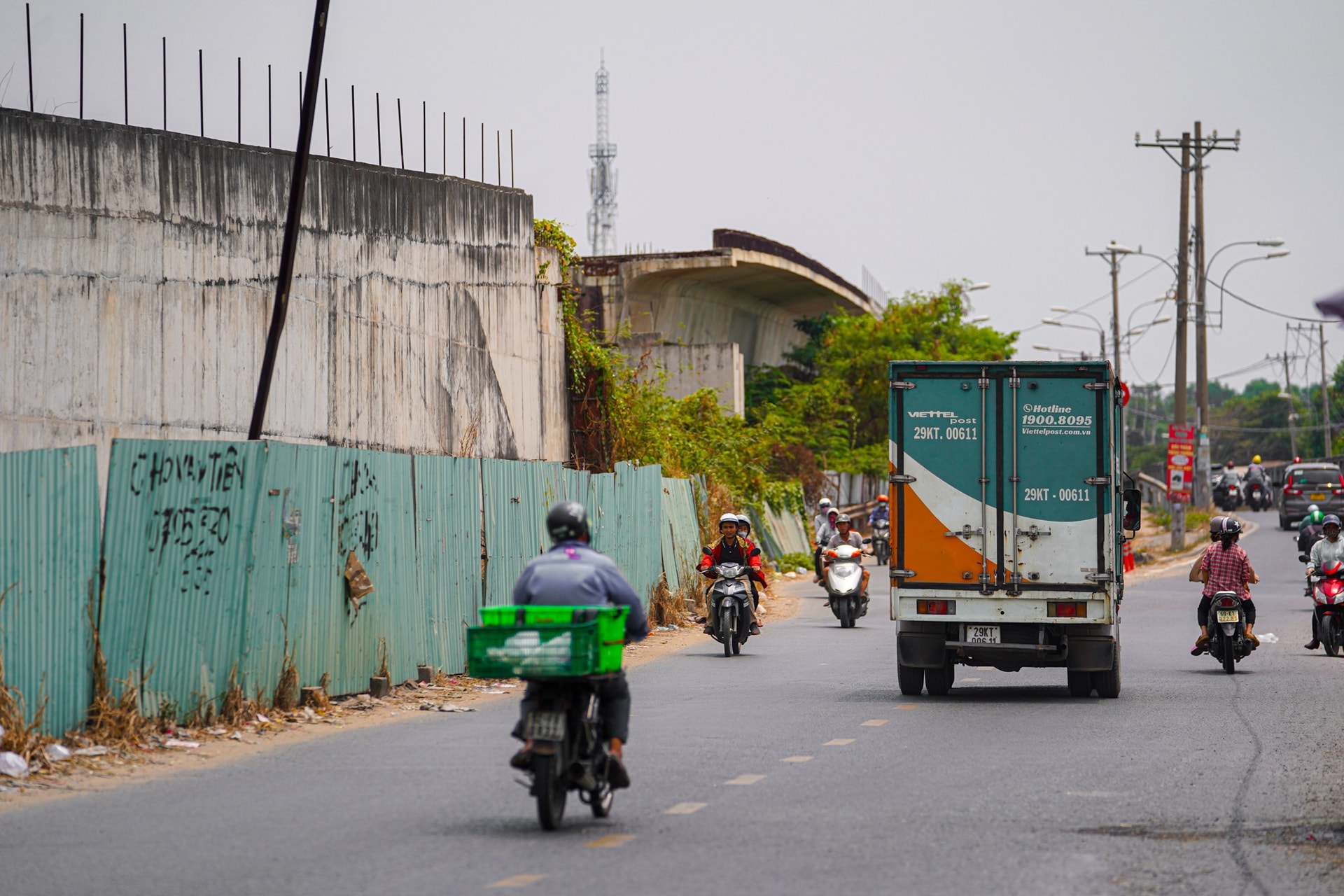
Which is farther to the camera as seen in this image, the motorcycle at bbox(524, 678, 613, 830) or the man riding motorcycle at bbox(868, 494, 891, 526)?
the man riding motorcycle at bbox(868, 494, 891, 526)

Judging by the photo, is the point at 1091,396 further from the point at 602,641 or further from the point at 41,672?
the point at 41,672

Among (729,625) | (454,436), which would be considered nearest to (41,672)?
(729,625)

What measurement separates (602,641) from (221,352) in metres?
12.0

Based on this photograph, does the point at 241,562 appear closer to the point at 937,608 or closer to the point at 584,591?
the point at 584,591

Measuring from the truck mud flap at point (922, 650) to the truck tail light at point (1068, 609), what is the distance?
99 cm

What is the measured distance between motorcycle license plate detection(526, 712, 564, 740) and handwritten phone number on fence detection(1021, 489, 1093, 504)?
25.6 ft

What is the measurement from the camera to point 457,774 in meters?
9.87

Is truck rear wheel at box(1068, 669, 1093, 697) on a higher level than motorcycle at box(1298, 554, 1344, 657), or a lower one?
lower

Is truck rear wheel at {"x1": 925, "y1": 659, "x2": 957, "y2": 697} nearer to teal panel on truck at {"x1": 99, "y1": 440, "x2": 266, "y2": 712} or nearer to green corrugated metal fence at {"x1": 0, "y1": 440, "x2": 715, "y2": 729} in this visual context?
green corrugated metal fence at {"x1": 0, "y1": 440, "x2": 715, "y2": 729}

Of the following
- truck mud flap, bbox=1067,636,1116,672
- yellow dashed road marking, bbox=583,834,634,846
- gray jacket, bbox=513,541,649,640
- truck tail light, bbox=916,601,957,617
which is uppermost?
gray jacket, bbox=513,541,649,640

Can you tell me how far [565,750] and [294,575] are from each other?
5.86 metres

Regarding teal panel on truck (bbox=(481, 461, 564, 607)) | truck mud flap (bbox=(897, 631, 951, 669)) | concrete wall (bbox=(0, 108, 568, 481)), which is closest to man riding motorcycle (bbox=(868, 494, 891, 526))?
concrete wall (bbox=(0, 108, 568, 481))

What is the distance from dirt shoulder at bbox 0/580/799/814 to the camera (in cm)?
969

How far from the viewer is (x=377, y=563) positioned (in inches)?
577
